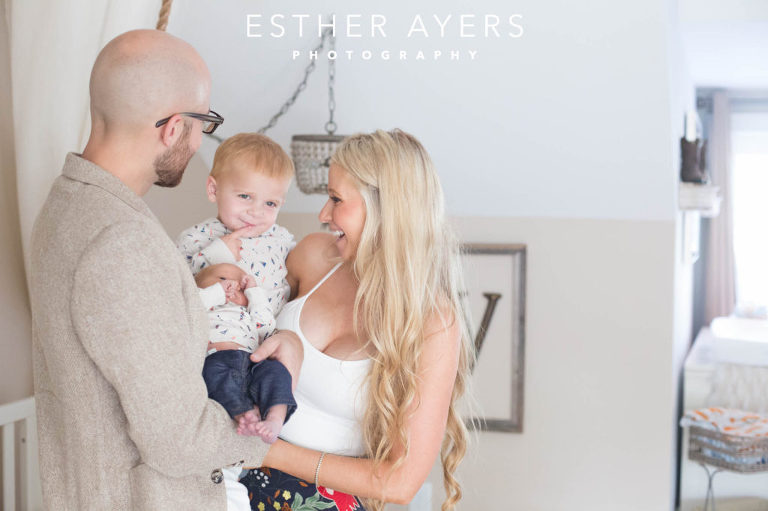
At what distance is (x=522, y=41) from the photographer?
2486 millimetres

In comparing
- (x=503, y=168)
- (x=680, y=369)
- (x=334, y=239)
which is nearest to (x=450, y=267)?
(x=334, y=239)

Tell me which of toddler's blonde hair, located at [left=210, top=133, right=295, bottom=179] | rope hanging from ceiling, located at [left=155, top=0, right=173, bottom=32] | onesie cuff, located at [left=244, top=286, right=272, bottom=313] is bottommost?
onesie cuff, located at [left=244, top=286, right=272, bottom=313]

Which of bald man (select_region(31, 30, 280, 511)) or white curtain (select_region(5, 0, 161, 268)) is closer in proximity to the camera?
bald man (select_region(31, 30, 280, 511))

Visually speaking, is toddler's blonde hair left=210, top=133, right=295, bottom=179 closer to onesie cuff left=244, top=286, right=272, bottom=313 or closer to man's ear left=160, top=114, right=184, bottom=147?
onesie cuff left=244, top=286, right=272, bottom=313

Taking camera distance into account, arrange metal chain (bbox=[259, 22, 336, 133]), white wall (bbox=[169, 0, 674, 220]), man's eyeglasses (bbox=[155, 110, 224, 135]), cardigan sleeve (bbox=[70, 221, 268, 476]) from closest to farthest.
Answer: cardigan sleeve (bbox=[70, 221, 268, 476]) → man's eyeglasses (bbox=[155, 110, 224, 135]) → white wall (bbox=[169, 0, 674, 220]) → metal chain (bbox=[259, 22, 336, 133])

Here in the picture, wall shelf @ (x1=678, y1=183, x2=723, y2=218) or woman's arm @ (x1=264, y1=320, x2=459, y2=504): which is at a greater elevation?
wall shelf @ (x1=678, y1=183, x2=723, y2=218)

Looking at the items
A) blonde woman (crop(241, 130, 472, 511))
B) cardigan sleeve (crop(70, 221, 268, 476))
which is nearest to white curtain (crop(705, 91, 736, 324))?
blonde woman (crop(241, 130, 472, 511))

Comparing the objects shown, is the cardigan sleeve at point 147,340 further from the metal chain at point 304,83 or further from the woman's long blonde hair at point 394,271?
the metal chain at point 304,83

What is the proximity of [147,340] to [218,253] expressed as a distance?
0.51 metres

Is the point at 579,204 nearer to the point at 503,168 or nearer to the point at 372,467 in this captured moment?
the point at 503,168

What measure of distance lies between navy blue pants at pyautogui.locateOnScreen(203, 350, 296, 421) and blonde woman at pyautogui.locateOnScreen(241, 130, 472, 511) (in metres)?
0.12

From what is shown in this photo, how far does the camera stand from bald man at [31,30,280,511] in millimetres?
1087

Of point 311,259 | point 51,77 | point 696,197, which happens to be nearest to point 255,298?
point 311,259

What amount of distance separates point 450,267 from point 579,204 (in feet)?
5.24
